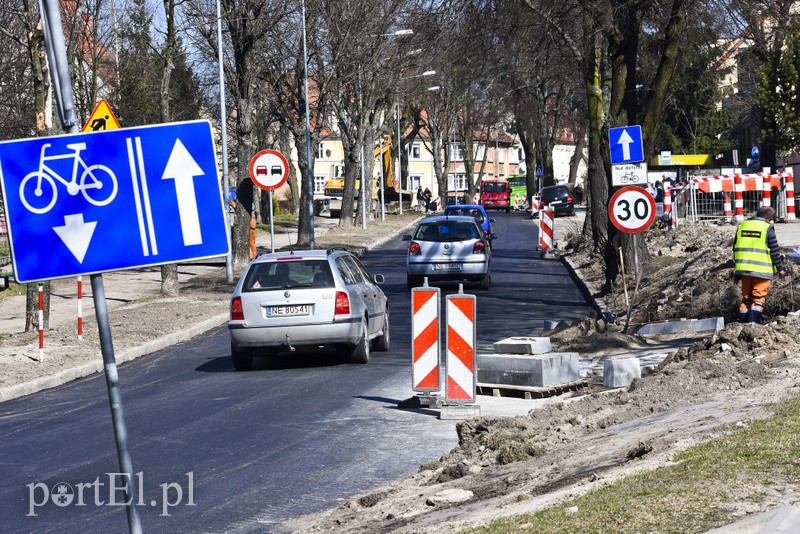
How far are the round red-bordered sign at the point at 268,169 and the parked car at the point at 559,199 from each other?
130ft

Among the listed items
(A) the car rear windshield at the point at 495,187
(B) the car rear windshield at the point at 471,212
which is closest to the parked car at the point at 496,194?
(A) the car rear windshield at the point at 495,187

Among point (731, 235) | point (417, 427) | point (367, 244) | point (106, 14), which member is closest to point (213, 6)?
point (106, 14)

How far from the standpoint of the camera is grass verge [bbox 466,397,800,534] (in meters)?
5.29

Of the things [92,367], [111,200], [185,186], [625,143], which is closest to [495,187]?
[625,143]

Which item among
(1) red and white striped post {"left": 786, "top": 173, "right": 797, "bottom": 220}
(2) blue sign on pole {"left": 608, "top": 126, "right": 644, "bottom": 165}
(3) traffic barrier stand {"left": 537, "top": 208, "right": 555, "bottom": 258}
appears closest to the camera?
(2) blue sign on pole {"left": 608, "top": 126, "right": 644, "bottom": 165}

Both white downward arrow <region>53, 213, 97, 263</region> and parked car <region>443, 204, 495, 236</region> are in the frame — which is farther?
parked car <region>443, 204, 495, 236</region>

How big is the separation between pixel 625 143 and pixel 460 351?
327 inches

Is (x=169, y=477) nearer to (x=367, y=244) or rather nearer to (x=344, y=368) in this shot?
(x=344, y=368)

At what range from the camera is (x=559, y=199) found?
62.4 m

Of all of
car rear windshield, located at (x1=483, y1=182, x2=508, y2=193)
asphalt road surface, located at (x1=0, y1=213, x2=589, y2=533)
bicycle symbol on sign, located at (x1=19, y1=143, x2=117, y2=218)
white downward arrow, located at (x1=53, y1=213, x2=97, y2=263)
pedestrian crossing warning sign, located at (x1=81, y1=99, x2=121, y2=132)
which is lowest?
asphalt road surface, located at (x1=0, y1=213, x2=589, y2=533)

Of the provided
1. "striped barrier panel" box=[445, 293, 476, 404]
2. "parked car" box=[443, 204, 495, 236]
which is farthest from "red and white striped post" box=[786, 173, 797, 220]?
"striped barrier panel" box=[445, 293, 476, 404]

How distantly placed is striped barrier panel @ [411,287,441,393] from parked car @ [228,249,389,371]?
3279mm

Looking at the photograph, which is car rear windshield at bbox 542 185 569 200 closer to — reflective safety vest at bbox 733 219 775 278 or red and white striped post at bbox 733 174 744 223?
red and white striped post at bbox 733 174 744 223

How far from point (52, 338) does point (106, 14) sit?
764 inches
